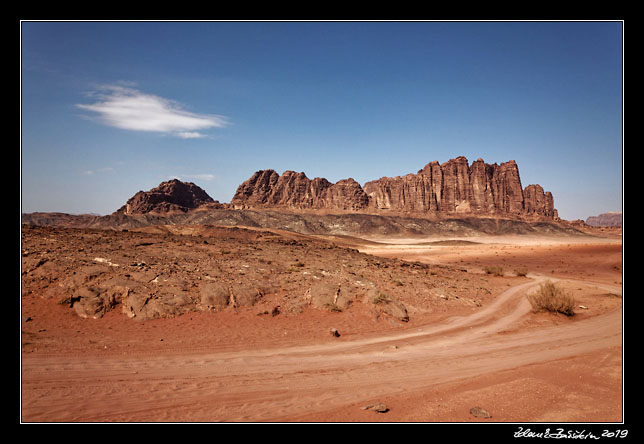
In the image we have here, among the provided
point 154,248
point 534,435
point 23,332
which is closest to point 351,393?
point 534,435

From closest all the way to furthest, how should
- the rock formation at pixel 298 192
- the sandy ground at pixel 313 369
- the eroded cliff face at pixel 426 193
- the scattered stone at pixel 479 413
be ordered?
the scattered stone at pixel 479 413 → the sandy ground at pixel 313 369 → the eroded cliff face at pixel 426 193 → the rock formation at pixel 298 192

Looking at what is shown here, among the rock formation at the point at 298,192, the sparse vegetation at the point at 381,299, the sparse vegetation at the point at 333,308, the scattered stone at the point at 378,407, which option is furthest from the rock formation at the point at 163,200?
the scattered stone at the point at 378,407

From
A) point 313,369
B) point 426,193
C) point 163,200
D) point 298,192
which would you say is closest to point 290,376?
point 313,369

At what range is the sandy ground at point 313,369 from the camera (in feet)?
23.0

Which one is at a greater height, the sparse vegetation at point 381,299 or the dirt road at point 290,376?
the sparse vegetation at point 381,299

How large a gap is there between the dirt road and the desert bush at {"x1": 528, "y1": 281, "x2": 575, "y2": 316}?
272 cm

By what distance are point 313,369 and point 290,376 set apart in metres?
0.82

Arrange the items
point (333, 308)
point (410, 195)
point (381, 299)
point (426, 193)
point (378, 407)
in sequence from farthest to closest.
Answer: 1. point (410, 195)
2. point (426, 193)
3. point (381, 299)
4. point (333, 308)
5. point (378, 407)

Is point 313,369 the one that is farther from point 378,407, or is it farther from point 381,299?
point 381,299

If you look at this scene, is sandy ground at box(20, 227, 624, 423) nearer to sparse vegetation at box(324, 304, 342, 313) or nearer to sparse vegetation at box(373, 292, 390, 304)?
sparse vegetation at box(324, 304, 342, 313)

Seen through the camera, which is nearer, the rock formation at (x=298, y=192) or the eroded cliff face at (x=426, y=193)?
the eroded cliff face at (x=426, y=193)

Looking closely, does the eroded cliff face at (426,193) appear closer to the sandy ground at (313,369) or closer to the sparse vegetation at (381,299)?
the sparse vegetation at (381,299)

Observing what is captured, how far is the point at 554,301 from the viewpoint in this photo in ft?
54.0

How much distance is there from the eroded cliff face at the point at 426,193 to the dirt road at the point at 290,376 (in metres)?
161
